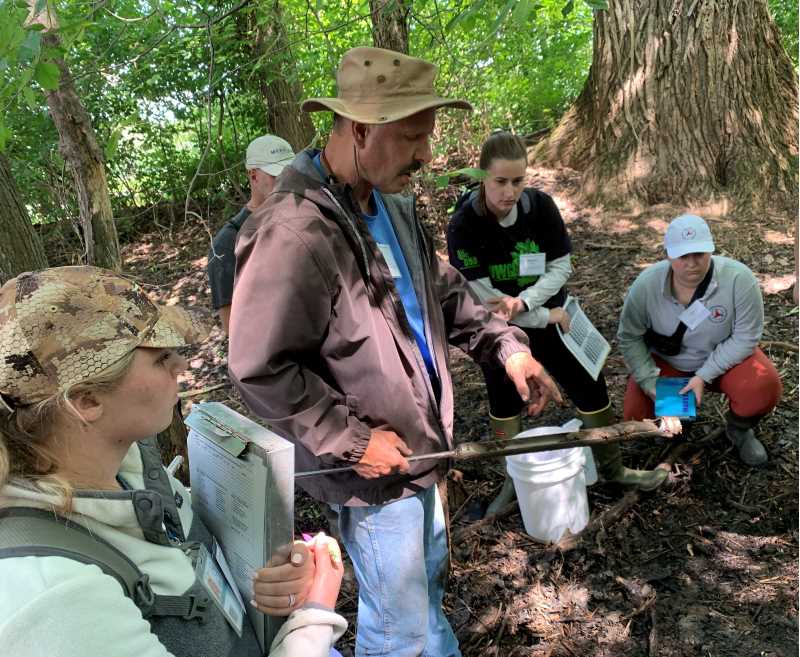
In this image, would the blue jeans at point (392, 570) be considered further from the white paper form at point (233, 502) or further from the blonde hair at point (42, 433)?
the blonde hair at point (42, 433)

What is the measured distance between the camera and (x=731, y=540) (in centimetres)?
297

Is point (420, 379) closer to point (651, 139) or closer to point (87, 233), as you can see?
point (87, 233)

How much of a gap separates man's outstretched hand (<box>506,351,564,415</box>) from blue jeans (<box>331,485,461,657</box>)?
46 cm

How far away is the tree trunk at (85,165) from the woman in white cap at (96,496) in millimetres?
1567

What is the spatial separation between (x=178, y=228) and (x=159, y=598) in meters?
7.98

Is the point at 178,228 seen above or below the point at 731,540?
above

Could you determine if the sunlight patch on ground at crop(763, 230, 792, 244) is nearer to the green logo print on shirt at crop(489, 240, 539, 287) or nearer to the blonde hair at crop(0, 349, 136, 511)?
the green logo print on shirt at crop(489, 240, 539, 287)

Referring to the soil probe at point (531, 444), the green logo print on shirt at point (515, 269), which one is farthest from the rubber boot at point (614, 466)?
the soil probe at point (531, 444)

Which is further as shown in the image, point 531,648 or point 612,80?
point 612,80

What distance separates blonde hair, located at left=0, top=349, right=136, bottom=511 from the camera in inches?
38.9

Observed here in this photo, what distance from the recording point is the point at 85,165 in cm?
247

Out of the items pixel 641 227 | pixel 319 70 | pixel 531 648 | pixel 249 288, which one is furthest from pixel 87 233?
pixel 641 227

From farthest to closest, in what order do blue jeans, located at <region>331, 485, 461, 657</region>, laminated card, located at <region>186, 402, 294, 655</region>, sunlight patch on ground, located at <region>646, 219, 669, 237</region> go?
1. sunlight patch on ground, located at <region>646, 219, 669, 237</region>
2. blue jeans, located at <region>331, 485, 461, 657</region>
3. laminated card, located at <region>186, 402, 294, 655</region>

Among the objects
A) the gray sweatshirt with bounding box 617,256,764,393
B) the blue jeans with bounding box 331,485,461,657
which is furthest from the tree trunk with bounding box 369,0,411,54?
the blue jeans with bounding box 331,485,461,657
